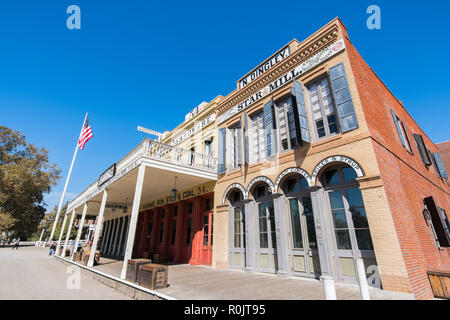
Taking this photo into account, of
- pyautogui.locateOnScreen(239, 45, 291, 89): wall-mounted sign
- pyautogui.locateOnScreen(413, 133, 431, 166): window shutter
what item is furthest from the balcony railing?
pyautogui.locateOnScreen(413, 133, 431, 166): window shutter

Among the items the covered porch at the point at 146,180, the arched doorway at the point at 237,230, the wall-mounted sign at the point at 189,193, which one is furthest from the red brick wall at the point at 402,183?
the wall-mounted sign at the point at 189,193

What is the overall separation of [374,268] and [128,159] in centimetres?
946

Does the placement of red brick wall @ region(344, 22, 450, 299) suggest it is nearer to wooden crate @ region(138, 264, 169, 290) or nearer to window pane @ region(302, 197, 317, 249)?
window pane @ region(302, 197, 317, 249)

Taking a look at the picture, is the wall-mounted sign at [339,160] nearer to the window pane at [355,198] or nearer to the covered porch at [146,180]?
the window pane at [355,198]

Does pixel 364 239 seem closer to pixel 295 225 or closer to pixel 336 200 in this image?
pixel 336 200

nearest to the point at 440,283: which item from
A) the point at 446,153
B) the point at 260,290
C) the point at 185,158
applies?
the point at 260,290

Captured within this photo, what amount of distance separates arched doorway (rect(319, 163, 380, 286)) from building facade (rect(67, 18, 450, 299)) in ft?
0.09

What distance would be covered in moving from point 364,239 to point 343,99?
404 cm

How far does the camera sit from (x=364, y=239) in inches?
215

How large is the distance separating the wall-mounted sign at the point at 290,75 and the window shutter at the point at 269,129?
0.89 m

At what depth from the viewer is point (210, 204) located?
35.8 feet

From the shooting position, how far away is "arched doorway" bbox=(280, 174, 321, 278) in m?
6.38

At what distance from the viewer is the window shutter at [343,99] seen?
622 centimetres
